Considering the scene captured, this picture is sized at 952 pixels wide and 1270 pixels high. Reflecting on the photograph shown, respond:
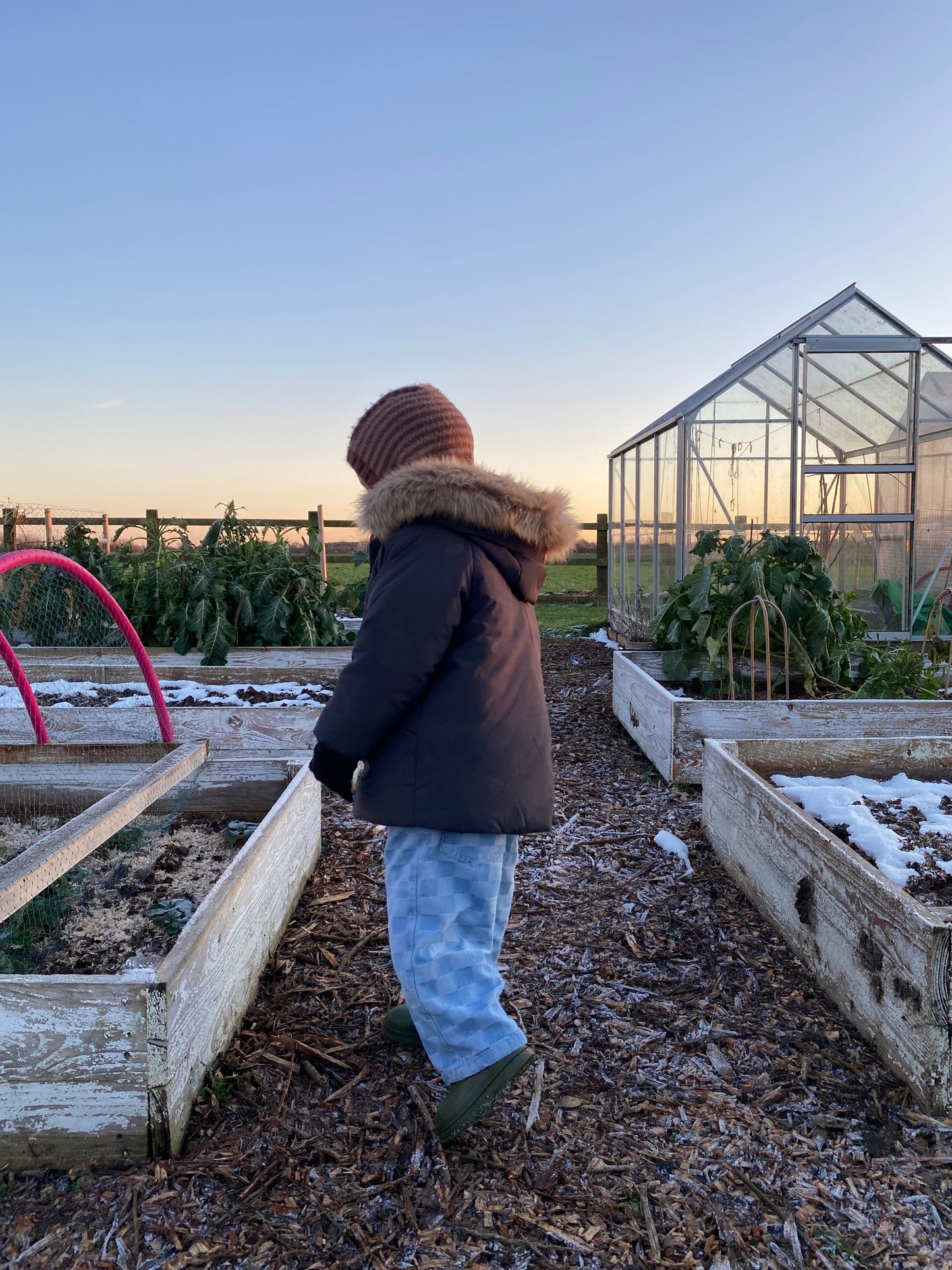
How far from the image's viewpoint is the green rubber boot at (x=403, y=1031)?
2.19 m

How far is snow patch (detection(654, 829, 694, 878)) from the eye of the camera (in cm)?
342

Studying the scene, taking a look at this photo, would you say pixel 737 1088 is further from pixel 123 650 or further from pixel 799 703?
pixel 123 650

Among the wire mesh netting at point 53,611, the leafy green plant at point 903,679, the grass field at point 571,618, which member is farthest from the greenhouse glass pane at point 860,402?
the wire mesh netting at point 53,611

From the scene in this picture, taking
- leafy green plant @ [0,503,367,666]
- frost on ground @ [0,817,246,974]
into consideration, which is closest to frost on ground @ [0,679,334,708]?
leafy green plant @ [0,503,367,666]


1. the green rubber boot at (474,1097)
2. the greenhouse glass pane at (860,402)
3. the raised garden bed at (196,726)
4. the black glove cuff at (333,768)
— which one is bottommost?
the green rubber boot at (474,1097)

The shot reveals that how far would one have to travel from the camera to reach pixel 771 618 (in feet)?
18.0

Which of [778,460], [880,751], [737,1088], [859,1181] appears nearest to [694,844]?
[880,751]

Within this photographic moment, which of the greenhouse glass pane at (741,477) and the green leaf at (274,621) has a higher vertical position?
the greenhouse glass pane at (741,477)

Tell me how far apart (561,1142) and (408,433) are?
1548mm

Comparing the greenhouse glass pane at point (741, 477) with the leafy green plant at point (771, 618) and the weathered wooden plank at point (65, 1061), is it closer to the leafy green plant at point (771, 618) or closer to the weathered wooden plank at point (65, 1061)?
the leafy green plant at point (771, 618)

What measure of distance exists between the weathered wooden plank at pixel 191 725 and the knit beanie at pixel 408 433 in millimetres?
2490

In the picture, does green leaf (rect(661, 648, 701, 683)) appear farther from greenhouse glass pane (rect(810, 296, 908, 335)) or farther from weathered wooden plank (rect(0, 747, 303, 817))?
greenhouse glass pane (rect(810, 296, 908, 335))

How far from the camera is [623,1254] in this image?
153cm

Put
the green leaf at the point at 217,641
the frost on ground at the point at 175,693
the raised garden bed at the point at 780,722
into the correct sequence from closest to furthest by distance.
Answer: the raised garden bed at the point at 780,722, the frost on ground at the point at 175,693, the green leaf at the point at 217,641
